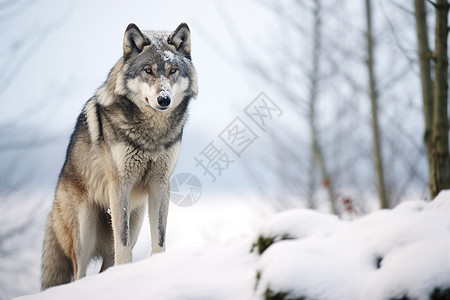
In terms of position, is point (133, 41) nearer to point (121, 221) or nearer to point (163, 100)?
point (163, 100)

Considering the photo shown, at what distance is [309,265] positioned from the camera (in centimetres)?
232

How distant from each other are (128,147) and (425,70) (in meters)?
2.82

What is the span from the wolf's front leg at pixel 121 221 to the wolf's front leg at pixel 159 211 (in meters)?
0.26

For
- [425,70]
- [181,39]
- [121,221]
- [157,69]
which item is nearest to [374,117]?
[425,70]

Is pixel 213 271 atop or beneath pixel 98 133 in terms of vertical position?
beneath

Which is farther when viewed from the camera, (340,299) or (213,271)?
(213,271)

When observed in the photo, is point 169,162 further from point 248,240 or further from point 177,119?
point 248,240

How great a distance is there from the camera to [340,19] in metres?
9.09

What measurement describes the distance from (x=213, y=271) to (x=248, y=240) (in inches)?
17.4

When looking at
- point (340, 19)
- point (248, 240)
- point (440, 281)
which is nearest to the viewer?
point (440, 281)

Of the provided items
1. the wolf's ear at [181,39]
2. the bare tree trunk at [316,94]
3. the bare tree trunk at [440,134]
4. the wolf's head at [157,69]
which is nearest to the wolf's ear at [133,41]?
the wolf's head at [157,69]

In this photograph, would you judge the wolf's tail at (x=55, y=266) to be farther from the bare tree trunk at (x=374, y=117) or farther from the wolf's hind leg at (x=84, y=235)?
the bare tree trunk at (x=374, y=117)

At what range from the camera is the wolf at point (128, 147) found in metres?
4.18

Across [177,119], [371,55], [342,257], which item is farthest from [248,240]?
[371,55]
